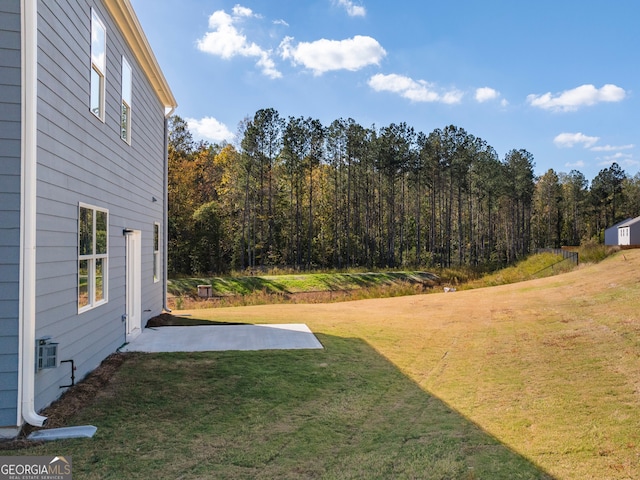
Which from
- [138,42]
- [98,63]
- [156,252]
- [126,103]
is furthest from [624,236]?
[98,63]

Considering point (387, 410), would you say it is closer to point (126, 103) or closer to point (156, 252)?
point (126, 103)

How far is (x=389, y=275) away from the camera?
2561 centimetres

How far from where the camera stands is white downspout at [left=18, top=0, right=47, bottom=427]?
368cm

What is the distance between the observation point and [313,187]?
36281 mm

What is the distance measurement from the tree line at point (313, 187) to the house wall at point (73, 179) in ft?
68.1

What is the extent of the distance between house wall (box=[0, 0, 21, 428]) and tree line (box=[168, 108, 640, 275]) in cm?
2370

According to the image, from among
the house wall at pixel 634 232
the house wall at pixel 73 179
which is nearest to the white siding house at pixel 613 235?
the house wall at pixel 634 232

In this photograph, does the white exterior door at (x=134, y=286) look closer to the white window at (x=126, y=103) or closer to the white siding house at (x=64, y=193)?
the white siding house at (x=64, y=193)

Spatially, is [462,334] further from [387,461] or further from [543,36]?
[543,36]

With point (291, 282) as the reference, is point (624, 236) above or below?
above

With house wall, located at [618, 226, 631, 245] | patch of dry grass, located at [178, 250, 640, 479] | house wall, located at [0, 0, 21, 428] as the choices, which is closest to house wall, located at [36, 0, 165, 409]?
house wall, located at [0, 0, 21, 428]

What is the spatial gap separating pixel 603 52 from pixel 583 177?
39819mm

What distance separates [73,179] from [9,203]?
49.3 inches

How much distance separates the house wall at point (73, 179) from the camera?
4.10m
